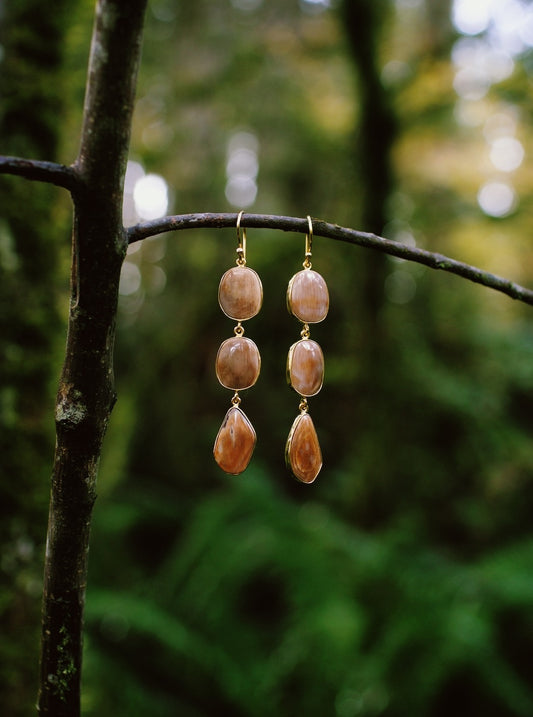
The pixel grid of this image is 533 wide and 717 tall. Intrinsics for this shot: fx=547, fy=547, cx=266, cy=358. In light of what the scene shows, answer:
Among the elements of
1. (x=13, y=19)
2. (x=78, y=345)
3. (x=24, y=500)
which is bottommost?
(x=24, y=500)

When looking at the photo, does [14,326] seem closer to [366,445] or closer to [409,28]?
[366,445]

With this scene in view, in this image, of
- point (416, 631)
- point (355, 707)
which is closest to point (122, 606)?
point (355, 707)

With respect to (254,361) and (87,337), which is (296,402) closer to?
(254,361)

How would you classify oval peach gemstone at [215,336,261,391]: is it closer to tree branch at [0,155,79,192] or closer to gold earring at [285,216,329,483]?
gold earring at [285,216,329,483]

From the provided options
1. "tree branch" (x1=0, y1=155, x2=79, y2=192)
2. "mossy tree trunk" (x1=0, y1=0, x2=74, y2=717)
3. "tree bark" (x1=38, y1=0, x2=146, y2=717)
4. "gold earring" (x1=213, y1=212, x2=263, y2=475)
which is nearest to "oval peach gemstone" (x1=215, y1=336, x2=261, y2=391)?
A: "gold earring" (x1=213, y1=212, x2=263, y2=475)

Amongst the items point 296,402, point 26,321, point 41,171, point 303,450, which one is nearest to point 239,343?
point 303,450
